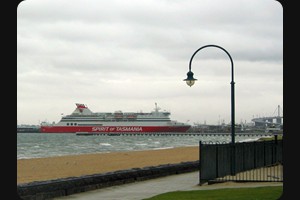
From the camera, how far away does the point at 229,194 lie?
14.2 meters

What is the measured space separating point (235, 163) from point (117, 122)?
537ft

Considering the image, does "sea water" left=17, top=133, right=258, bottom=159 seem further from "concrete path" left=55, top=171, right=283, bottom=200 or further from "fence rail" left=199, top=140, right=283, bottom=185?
"concrete path" left=55, top=171, right=283, bottom=200

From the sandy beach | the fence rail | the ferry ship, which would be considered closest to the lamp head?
the fence rail

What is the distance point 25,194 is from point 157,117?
166 meters

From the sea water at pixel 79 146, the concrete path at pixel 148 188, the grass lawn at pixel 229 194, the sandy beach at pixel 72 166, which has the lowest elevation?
the sea water at pixel 79 146

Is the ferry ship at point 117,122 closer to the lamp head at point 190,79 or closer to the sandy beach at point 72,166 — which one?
the sandy beach at point 72,166

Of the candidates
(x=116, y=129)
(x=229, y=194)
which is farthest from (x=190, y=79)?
(x=116, y=129)

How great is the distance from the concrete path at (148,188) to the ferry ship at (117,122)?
157317 mm

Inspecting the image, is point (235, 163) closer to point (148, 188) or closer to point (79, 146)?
point (148, 188)

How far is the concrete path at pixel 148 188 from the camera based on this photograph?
49.4 feet

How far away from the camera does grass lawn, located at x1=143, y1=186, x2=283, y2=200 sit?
43.3 ft

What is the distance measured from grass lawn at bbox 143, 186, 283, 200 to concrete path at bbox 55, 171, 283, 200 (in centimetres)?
85

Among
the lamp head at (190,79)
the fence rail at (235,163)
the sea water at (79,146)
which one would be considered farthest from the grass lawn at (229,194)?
the sea water at (79,146)

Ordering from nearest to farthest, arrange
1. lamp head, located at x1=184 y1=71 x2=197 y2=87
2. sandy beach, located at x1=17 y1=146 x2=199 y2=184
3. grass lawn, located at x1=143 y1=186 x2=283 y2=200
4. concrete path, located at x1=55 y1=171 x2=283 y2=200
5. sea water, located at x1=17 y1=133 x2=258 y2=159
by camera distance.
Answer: grass lawn, located at x1=143 y1=186 x2=283 y2=200, concrete path, located at x1=55 y1=171 x2=283 y2=200, lamp head, located at x1=184 y1=71 x2=197 y2=87, sandy beach, located at x1=17 y1=146 x2=199 y2=184, sea water, located at x1=17 y1=133 x2=258 y2=159
